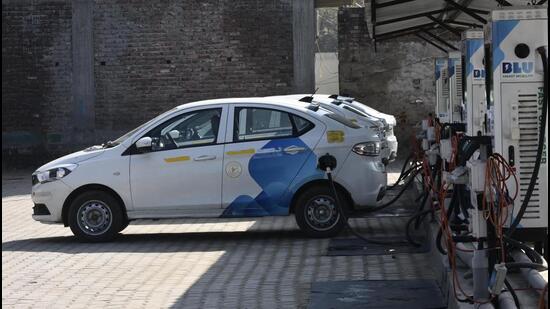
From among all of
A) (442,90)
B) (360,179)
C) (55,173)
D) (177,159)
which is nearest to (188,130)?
(177,159)

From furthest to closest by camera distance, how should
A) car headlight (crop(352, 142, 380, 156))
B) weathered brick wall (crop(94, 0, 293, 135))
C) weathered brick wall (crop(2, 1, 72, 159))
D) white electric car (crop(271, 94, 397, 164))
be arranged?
weathered brick wall (crop(2, 1, 72, 159)), weathered brick wall (crop(94, 0, 293, 135)), white electric car (crop(271, 94, 397, 164)), car headlight (crop(352, 142, 380, 156))

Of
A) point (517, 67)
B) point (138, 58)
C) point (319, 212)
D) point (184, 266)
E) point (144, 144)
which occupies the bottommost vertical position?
point (184, 266)

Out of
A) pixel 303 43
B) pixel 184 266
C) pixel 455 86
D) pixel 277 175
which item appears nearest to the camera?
pixel 184 266

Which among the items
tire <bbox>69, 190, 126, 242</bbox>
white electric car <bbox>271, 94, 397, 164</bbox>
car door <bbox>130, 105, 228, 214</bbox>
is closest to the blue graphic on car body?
car door <bbox>130, 105, 228, 214</bbox>

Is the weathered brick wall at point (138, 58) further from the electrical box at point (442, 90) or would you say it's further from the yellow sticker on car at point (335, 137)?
the yellow sticker on car at point (335, 137)

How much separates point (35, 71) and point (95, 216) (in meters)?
13.7

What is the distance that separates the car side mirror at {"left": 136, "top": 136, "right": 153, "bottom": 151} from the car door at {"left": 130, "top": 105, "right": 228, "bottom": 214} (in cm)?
7

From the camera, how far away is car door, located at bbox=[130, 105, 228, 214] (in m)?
12.1

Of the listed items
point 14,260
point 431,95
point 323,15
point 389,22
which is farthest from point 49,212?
point 323,15

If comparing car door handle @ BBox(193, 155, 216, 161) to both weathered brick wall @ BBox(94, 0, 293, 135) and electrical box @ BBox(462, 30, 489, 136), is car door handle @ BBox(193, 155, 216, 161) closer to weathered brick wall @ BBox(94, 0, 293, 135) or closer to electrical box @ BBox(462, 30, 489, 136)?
electrical box @ BBox(462, 30, 489, 136)

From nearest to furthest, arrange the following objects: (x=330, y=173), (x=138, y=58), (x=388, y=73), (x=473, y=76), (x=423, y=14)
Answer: (x=473, y=76) < (x=330, y=173) < (x=423, y=14) < (x=138, y=58) < (x=388, y=73)

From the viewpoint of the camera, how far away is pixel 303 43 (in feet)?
80.1

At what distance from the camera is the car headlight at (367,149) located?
1209cm

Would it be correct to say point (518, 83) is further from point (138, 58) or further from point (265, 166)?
point (138, 58)
